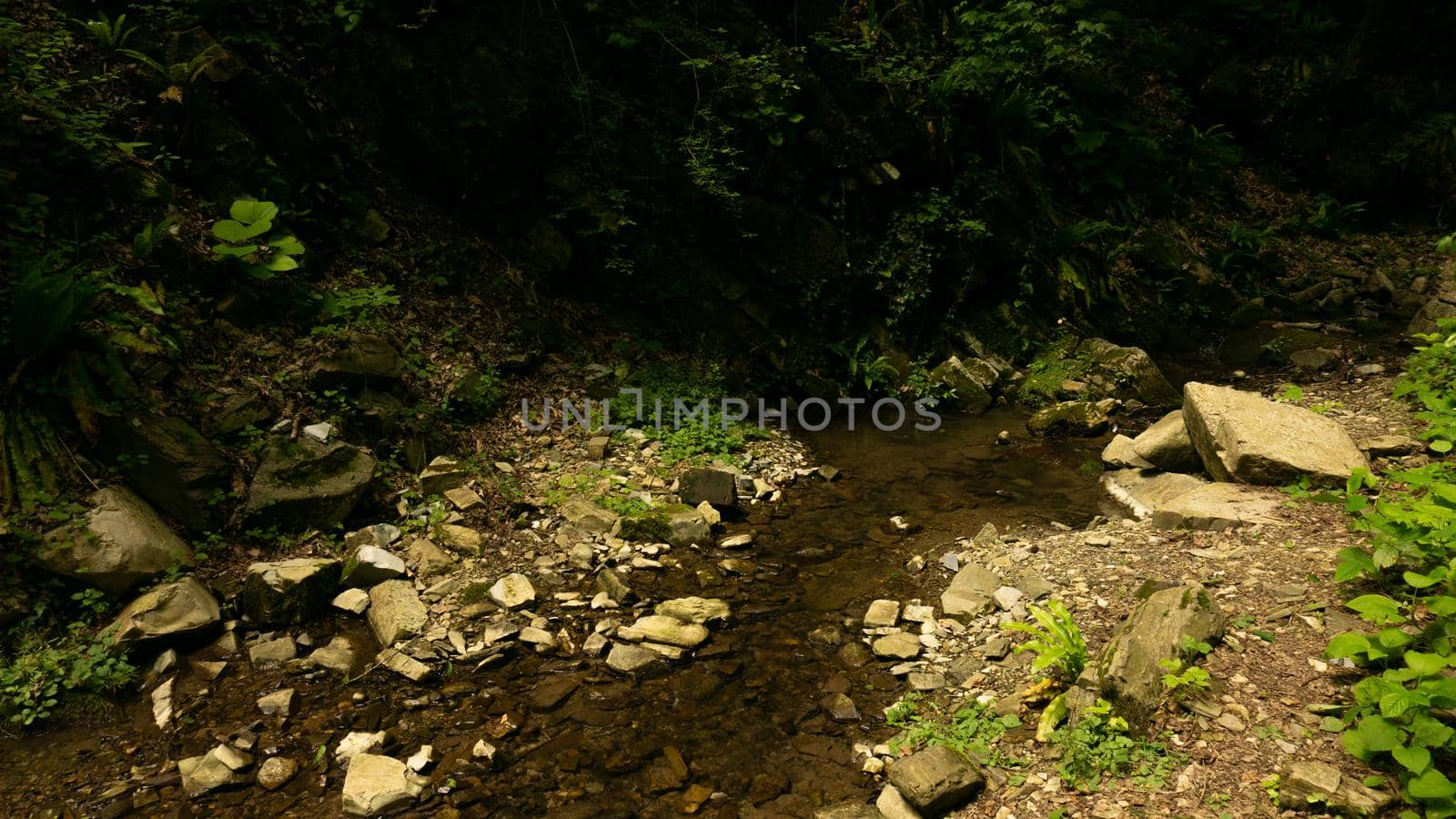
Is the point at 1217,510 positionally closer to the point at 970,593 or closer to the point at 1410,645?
the point at 970,593

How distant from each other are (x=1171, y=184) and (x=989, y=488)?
9518 mm

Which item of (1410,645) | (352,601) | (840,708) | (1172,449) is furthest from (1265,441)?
(352,601)

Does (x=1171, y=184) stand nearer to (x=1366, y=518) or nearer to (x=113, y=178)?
(x=1366, y=518)

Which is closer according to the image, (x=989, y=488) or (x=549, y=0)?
(x=989, y=488)

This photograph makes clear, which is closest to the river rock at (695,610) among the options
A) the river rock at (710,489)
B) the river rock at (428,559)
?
the river rock at (710,489)

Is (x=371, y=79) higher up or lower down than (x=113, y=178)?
higher up

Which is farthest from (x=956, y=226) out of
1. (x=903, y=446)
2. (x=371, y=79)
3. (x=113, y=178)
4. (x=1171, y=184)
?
(x=113, y=178)

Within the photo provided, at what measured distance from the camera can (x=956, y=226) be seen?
32.7 ft

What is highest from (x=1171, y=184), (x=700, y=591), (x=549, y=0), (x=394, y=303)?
(x=549, y=0)

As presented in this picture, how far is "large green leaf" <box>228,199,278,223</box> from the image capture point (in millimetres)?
5611

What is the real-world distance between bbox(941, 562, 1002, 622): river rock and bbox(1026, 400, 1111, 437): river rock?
4050mm

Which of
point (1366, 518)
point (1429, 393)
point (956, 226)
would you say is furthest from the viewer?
point (956, 226)

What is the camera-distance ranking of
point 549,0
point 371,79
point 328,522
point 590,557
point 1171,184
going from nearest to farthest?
point 328,522, point 590,557, point 371,79, point 549,0, point 1171,184

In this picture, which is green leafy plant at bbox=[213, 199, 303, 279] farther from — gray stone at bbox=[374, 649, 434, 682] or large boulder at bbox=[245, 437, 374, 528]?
gray stone at bbox=[374, 649, 434, 682]
